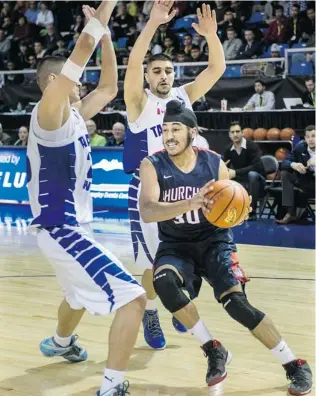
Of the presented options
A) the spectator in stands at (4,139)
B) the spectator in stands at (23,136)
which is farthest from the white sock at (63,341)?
the spectator in stands at (4,139)

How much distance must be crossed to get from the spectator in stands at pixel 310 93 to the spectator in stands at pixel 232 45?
2981mm

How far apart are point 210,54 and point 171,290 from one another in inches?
87.2

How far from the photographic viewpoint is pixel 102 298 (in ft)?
14.6

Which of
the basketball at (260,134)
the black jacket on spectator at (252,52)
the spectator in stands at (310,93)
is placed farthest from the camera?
the black jacket on spectator at (252,52)

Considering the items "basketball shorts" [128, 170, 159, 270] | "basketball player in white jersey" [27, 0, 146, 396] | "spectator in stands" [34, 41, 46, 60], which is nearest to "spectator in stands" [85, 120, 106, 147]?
"spectator in stands" [34, 41, 46, 60]

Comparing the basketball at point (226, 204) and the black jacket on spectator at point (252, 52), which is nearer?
the basketball at point (226, 204)

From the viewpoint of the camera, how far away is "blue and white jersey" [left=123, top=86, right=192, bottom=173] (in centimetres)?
614

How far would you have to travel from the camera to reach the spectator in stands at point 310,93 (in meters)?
14.7

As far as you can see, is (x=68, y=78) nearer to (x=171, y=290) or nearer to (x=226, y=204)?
(x=226, y=204)

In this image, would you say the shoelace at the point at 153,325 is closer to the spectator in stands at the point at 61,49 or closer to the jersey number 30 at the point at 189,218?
the jersey number 30 at the point at 189,218

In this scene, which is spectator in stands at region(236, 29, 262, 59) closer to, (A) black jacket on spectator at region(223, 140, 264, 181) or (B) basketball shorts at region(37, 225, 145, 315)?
(A) black jacket on spectator at region(223, 140, 264, 181)

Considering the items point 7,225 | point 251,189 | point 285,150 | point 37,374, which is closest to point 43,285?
point 37,374

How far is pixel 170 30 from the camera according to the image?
1934 centimetres

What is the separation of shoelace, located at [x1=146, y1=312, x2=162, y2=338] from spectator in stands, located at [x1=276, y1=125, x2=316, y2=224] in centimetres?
743
